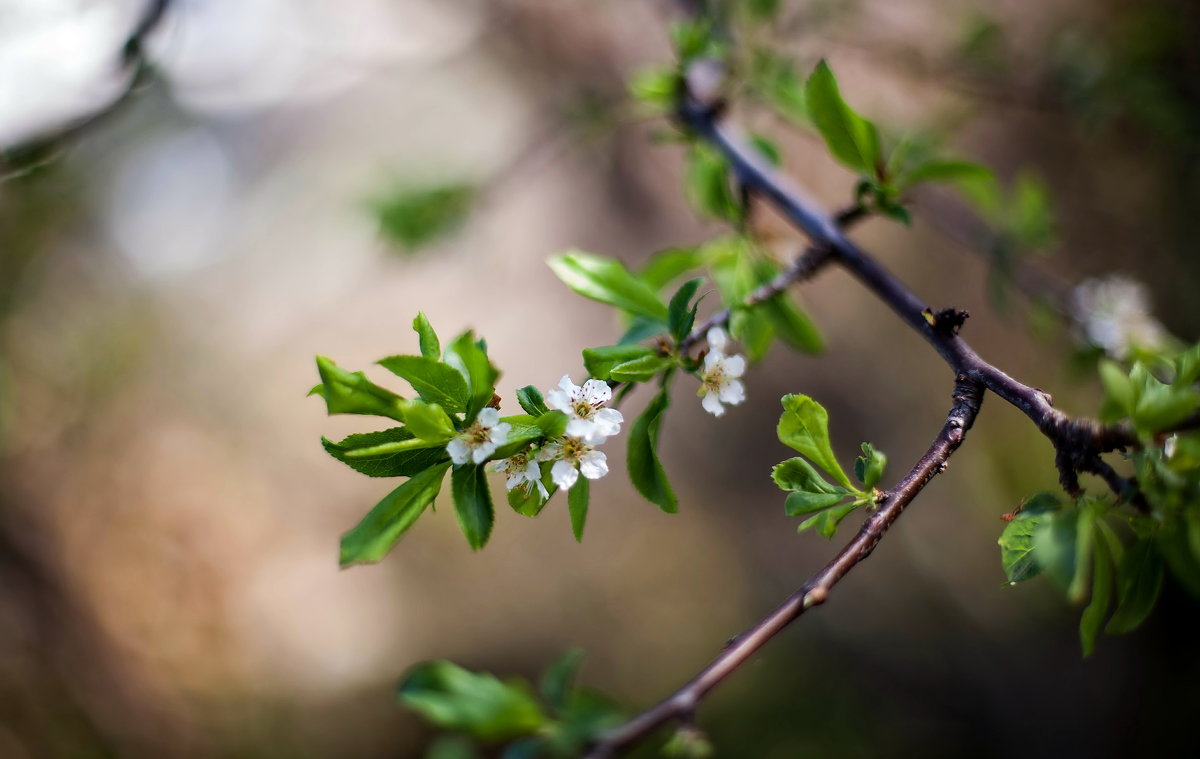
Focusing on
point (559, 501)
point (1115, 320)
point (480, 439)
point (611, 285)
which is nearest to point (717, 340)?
point (611, 285)

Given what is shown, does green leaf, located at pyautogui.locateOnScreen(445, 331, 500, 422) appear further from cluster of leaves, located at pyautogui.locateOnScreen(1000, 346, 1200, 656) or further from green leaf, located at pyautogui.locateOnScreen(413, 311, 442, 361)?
cluster of leaves, located at pyautogui.locateOnScreen(1000, 346, 1200, 656)

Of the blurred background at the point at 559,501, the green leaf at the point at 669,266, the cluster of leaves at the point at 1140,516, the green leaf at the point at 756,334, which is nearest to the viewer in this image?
the cluster of leaves at the point at 1140,516

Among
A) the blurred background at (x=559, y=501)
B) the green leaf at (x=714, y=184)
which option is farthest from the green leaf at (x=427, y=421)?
the blurred background at (x=559, y=501)

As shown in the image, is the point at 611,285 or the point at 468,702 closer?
the point at 468,702

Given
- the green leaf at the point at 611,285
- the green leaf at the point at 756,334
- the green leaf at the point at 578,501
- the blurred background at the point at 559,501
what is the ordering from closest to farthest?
the green leaf at the point at 578,501, the green leaf at the point at 611,285, the green leaf at the point at 756,334, the blurred background at the point at 559,501

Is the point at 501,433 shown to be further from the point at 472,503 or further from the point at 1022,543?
the point at 1022,543

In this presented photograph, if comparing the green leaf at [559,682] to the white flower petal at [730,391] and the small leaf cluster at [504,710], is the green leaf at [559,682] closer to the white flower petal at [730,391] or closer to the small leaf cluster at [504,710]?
the small leaf cluster at [504,710]
